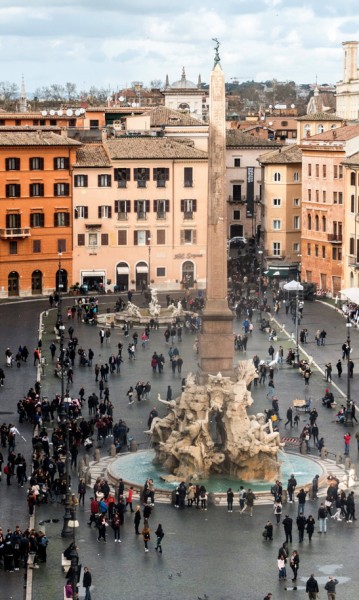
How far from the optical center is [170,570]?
128 feet

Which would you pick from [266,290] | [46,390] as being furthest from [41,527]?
A: [266,290]

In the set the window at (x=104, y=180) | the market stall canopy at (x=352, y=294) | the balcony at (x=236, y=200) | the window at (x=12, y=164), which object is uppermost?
the window at (x=12, y=164)

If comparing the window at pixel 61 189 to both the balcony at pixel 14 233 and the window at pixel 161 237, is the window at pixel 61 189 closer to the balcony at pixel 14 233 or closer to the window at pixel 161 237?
the balcony at pixel 14 233

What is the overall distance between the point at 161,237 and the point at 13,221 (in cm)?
910

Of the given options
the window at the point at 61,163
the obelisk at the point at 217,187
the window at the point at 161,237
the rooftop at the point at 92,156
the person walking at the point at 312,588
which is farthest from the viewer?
the window at the point at 161,237

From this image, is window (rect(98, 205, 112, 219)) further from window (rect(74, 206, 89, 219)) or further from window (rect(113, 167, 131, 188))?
window (rect(113, 167, 131, 188))

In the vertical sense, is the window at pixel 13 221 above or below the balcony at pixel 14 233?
above

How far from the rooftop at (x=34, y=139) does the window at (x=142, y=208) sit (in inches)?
204

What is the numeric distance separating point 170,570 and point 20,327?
147 feet

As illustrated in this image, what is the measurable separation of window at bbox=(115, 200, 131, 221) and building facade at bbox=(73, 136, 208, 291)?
0.20 ft

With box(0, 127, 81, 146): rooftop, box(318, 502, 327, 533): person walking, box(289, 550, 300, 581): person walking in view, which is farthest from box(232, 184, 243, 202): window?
box(289, 550, 300, 581): person walking

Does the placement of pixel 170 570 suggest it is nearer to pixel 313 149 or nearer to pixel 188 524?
pixel 188 524

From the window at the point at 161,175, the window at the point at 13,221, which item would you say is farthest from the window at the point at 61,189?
the window at the point at 161,175

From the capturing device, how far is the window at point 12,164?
97812 millimetres
